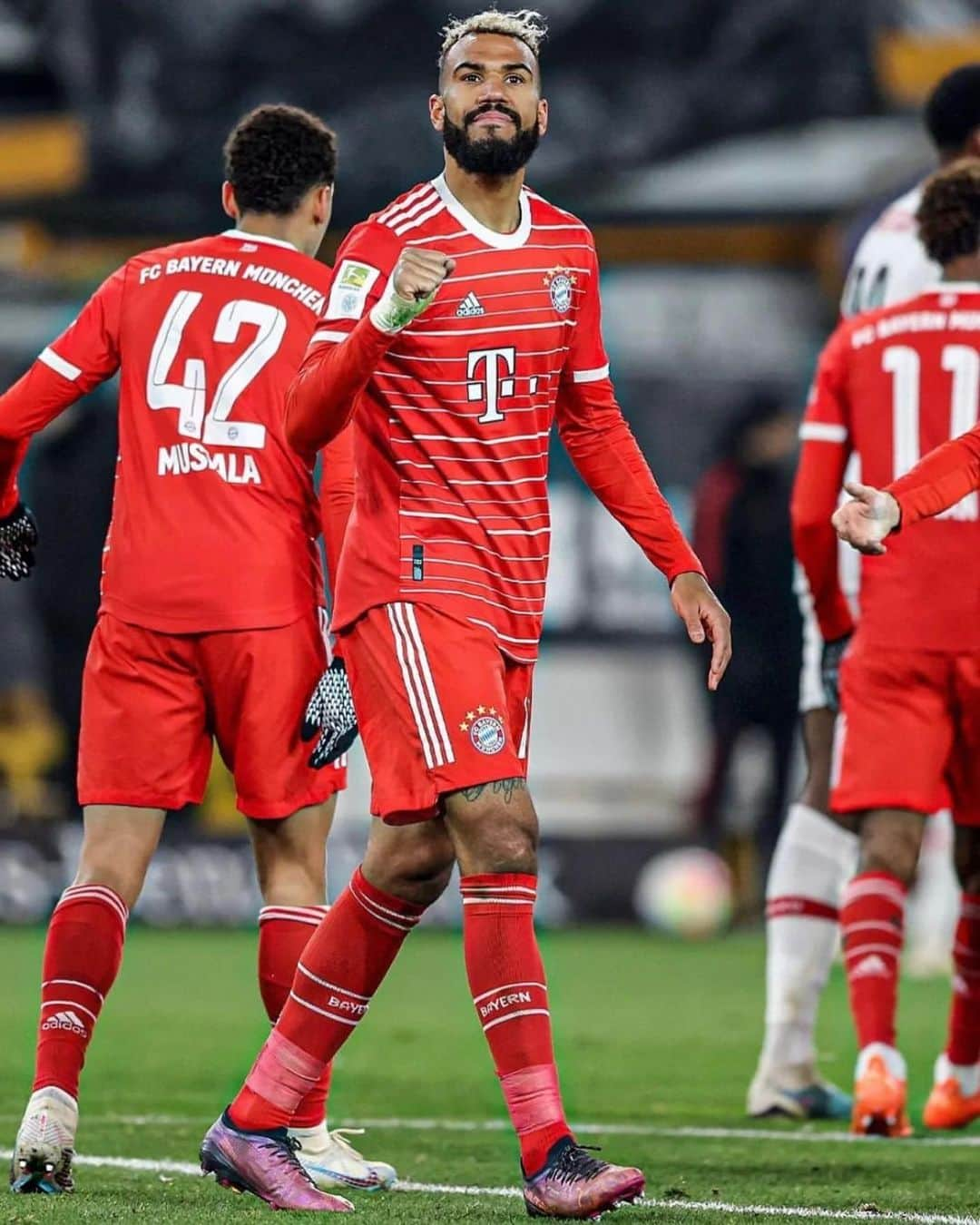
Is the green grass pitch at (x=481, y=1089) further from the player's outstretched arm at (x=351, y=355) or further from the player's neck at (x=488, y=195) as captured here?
the player's neck at (x=488, y=195)

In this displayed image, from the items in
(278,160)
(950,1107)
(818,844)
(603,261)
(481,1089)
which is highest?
(603,261)

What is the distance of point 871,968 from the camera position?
6.34m

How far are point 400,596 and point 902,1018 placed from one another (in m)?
4.80

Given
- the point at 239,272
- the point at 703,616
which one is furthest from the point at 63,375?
the point at 703,616

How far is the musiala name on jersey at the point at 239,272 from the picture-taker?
18.6 ft

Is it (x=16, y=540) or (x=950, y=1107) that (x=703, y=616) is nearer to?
(x=16, y=540)

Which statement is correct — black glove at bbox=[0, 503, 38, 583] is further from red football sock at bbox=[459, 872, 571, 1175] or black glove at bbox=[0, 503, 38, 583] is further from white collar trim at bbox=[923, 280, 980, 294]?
white collar trim at bbox=[923, 280, 980, 294]

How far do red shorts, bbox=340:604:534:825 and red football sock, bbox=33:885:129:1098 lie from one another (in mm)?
813

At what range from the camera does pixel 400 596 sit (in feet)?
16.0

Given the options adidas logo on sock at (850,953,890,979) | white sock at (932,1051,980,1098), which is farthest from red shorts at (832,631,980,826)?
white sock at (932,1051,980,1098)

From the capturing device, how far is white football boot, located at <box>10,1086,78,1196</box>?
16.2ft

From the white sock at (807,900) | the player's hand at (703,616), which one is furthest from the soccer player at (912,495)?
the white sock at (807,900)

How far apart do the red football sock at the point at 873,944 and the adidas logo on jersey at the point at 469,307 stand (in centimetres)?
220

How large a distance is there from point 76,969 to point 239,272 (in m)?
1.58
